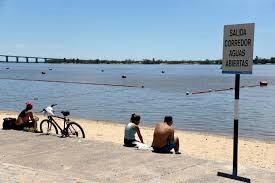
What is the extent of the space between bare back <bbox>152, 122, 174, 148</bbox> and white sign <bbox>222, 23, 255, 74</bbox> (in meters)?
3.20

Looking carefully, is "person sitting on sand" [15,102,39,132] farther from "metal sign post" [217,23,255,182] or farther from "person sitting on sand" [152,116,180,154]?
"metal sign post" [217,23,255,182]

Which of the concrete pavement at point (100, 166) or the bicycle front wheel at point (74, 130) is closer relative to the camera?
the concrete pavement at point (100, 166)

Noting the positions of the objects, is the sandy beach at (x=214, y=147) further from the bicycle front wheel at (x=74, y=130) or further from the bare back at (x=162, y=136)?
the bare back at (x=162, y=136)

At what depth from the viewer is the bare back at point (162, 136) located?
10.8 m

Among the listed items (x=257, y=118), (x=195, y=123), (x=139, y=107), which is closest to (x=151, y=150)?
(x=195, y=123)

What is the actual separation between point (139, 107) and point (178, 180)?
87.5ft

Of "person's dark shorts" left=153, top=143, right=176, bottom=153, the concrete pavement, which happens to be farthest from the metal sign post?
"person's dark shorts" left=153, top=143, right=176, bottom=153

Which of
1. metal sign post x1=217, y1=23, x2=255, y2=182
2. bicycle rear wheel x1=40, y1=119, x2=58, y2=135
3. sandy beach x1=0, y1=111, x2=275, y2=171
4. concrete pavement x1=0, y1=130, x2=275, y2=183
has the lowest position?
sandy beach x1=0, y1=111, x2=275, y2=171

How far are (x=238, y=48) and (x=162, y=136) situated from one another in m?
3.60

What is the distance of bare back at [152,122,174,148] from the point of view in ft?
35.3

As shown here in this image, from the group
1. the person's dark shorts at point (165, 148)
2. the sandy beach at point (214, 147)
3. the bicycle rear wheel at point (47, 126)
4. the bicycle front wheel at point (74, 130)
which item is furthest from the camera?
the bicycle rear wheel at point (47, 126)

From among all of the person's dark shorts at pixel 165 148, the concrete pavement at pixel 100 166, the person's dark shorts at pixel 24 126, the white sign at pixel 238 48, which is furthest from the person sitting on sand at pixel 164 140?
the person's dark shorts at pixel 24 126

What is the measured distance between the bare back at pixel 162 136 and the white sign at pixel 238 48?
10.5 feet

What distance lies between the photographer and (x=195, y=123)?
25.4 m
